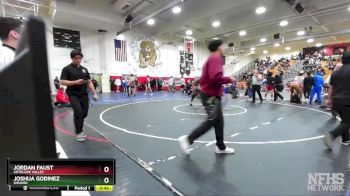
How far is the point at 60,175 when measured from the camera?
0.53m

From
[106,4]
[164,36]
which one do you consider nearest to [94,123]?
[106,4]

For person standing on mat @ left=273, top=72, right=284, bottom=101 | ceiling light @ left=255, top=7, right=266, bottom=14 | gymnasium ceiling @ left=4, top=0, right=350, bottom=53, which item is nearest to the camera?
person standing on mat @ left=273, top=72, right=284, bottom=101

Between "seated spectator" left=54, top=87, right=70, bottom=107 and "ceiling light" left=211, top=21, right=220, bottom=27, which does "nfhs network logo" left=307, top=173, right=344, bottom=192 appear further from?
"ceiling light" left=211, top=21, right=220, bottom=27

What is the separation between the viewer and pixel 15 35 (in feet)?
3.65

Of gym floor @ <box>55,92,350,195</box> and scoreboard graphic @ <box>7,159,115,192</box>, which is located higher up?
scoreboard graphic @ <box>7,159,115,192</box>

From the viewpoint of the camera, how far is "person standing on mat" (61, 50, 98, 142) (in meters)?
3.83

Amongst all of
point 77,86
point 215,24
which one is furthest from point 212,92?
point 215,24

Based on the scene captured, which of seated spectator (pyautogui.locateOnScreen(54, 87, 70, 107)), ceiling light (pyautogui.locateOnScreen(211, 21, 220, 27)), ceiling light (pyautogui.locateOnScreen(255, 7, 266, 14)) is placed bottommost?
seated spectator (pyautogui.locateOnScreen(54, 87, 70, 107))

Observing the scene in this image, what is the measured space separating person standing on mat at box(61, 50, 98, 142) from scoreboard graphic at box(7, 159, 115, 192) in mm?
3514

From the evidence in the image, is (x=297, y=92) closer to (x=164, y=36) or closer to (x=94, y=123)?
(x=94, y=123)

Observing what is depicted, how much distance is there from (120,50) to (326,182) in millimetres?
18570

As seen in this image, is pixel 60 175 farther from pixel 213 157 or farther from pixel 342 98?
pixel 342 98

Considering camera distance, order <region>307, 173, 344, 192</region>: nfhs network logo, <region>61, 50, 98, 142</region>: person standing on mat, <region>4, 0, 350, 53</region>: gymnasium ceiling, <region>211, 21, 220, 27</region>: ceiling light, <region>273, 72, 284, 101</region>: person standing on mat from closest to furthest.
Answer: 1. <region>307, 173, 344, 192</region>: nfhs network logo
2. <region>61, 50, 98, 142</region>: person standing on mat
3. <region>273, 72, 284, 101</region>: person standing on mat
4. <region>4, 0, 350, 53</region>: gymnasium ceiling
5. <region>211, 21, 220, 27</region>: ceiling light

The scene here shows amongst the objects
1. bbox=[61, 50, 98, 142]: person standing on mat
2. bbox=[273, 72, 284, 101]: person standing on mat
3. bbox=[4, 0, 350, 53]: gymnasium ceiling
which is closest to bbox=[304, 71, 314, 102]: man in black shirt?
bbox=[273, 72, 284, 101]: person standing on mat
